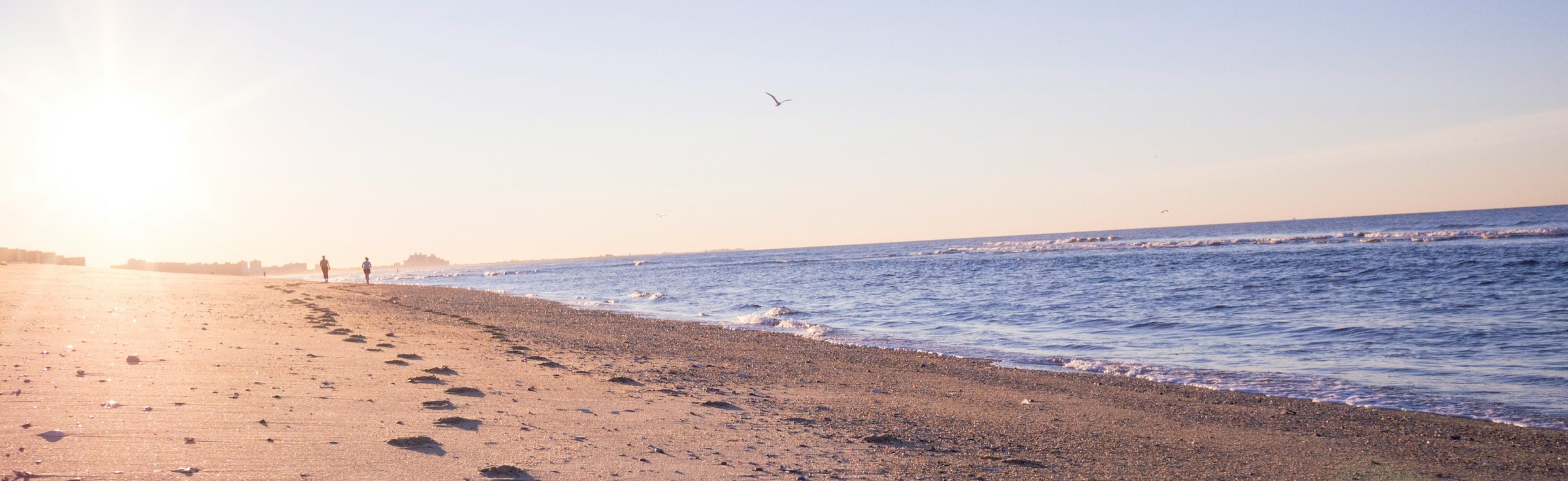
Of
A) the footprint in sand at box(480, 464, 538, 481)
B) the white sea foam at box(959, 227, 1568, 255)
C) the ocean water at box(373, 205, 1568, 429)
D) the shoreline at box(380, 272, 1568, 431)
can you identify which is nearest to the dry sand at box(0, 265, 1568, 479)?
the footprint in sand at box(480, 464, 538, 481)

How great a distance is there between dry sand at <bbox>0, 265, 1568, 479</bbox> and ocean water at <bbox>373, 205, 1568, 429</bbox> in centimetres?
176

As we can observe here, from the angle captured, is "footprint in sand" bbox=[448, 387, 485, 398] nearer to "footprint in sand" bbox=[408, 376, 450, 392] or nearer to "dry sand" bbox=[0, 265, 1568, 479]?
"dry sand" bbox=[0, 265, 1568, 479]

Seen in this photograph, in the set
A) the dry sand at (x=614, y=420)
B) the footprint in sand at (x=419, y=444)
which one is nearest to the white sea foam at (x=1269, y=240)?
the dry sand at (x=614, y=420)

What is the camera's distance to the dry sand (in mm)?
5098

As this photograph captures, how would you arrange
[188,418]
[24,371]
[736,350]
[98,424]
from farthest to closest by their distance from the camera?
[736,350]
[24,371]
[188,418]
[98,424]

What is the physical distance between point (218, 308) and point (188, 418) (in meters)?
12.6

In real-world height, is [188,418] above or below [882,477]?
above

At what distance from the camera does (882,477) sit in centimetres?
571

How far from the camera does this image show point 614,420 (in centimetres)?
711

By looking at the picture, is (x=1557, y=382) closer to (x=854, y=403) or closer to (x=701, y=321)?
(x=854, y=403)

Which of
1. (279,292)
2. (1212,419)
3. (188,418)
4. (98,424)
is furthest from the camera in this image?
(279,292)

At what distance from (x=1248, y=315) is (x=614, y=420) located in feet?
54.2

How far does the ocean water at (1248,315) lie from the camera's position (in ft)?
35.0

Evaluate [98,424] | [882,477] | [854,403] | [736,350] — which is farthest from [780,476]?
[736,350]
